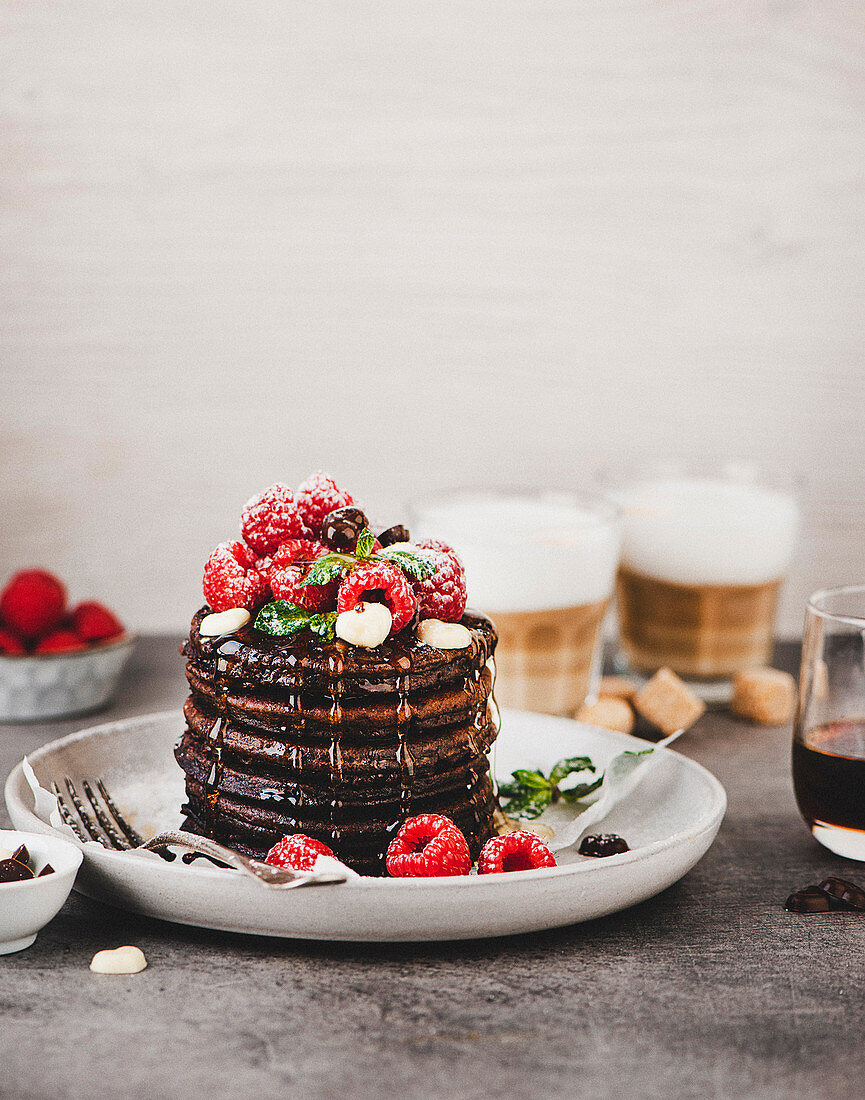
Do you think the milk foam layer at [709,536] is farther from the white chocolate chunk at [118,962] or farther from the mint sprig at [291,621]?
the white chocolate chunk at [118,962]

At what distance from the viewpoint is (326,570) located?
118cm

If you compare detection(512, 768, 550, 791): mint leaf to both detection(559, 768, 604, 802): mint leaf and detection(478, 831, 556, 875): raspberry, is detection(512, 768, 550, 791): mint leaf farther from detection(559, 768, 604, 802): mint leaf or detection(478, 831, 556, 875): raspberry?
detection(478, 831, 556, 875): raspberry

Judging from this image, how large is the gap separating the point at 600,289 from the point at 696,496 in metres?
0.68

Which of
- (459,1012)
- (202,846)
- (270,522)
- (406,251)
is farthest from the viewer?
(406,251)

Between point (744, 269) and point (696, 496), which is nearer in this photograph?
point (696, 496)

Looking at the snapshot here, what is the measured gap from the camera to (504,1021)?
0.92 m

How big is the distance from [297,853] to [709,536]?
46.9 inches

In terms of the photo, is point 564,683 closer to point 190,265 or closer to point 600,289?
point 600,289

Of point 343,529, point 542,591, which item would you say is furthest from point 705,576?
point 343,529

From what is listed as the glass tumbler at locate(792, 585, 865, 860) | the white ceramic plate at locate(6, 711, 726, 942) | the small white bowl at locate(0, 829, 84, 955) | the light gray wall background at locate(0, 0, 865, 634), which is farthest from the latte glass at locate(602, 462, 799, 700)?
the small white bowl at locate(0, 829, 84, 955)

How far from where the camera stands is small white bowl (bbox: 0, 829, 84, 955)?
971 mm

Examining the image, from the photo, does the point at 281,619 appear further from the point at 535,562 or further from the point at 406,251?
the point at 406,251

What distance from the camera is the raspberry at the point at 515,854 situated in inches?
44.0

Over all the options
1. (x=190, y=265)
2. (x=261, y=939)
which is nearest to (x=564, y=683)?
(x=261, y=939)
